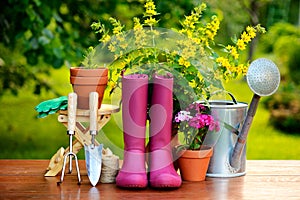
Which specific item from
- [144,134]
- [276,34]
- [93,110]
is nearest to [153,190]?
[144,134]

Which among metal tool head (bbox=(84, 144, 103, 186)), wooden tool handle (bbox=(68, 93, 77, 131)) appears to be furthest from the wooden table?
wooden tool handle (bbox=(68, 93, 77, 131))

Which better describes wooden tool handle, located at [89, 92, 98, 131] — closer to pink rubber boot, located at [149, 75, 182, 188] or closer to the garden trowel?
the garden trowel

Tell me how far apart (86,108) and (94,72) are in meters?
0.10

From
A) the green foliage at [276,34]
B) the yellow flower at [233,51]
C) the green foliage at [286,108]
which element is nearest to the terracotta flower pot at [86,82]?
the yellow flower at [233,51]

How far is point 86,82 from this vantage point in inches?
66.8

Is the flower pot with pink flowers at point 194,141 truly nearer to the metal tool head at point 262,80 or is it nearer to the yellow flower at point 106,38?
the metal tool head at point 262,80

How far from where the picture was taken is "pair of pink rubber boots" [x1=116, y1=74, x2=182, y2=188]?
1.62 m

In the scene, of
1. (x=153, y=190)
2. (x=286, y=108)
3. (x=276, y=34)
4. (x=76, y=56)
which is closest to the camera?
(x=153, y=190)

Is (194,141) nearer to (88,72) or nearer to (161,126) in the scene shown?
(161,126)

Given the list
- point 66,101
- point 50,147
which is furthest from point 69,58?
point 66,101

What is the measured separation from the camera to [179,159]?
1.73m

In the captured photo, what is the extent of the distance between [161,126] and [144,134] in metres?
0.05

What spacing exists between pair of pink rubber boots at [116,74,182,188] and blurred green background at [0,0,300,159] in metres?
0.11

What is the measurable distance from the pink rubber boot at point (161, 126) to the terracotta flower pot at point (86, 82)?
15 cm
